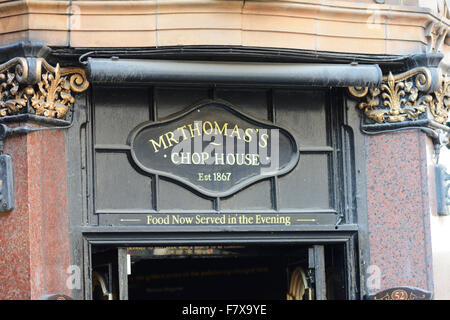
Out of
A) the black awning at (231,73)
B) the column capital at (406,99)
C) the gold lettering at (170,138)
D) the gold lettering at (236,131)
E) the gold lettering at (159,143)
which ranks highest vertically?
the black awning at (231,73)

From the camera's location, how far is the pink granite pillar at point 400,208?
11.6 meters

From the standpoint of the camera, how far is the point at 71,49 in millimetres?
A: 11031

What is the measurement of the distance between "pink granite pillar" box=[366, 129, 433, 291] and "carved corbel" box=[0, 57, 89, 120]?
3571mm

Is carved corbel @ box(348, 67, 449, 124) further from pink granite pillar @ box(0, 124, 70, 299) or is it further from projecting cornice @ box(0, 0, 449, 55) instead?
pink granite pillar @ box(0, 124, 70, 299)

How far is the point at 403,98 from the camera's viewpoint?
38.9 ft

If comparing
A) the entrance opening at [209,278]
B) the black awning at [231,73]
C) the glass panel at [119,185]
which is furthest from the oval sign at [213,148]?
the entrance opening at [209,278]

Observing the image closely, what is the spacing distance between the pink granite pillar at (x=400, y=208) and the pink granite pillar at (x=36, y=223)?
11.5ft

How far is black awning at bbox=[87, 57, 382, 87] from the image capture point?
10.8 metres

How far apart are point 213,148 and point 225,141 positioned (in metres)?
0.16

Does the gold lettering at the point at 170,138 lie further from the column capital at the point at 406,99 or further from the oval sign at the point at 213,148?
the column capital at the point at 406,99

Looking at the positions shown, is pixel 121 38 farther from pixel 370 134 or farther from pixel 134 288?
pixel 134 288

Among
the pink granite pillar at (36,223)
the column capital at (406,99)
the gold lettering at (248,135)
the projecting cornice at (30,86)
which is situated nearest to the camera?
the pink granite pillar at (36,223)

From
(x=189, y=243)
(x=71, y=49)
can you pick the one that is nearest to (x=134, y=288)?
(x=189, y=243)

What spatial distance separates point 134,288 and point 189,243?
544cm
